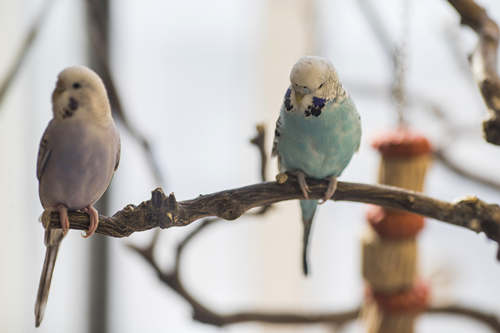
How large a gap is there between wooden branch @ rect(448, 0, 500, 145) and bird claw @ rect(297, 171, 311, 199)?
0.17m

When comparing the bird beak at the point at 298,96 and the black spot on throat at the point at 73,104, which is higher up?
the bird beak at the point at 298,96

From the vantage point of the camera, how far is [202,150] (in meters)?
1.50

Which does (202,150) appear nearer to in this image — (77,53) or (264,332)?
(77,53)

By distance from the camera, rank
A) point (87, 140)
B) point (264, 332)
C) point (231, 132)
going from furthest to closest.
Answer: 1. point (264, 332)
2. point (231, 132)
3. point (87, 140)

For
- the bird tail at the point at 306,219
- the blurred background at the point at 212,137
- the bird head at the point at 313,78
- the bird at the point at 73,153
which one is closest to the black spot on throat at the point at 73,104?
the bird at the point at 73,153

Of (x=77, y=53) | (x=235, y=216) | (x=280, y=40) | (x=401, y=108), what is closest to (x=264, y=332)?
(x=280, y=40)

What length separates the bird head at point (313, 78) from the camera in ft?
1.28

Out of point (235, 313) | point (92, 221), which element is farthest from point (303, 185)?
point (235, 313)

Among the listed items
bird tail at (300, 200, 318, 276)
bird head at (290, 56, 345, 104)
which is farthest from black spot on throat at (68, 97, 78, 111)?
bird tail at (300, 200, 318, 276)

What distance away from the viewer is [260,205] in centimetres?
45

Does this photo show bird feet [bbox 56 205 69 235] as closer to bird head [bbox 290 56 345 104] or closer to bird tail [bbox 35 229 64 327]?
bird tail [bbox 35 229 64 327]

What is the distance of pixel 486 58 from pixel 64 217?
0.42 metres

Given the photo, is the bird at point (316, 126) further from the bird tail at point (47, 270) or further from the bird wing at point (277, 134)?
the bird tail at point (47, 270)

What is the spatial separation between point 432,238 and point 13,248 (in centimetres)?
111
